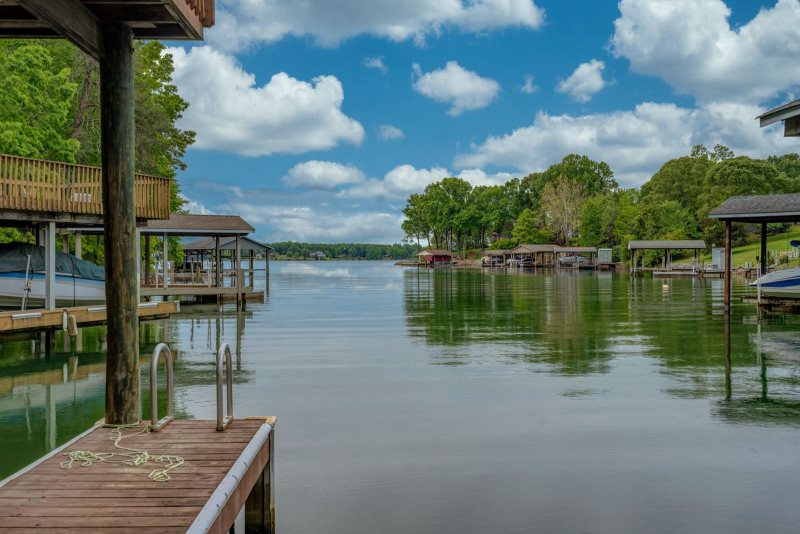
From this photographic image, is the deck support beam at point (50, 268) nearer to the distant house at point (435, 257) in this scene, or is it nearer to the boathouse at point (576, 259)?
the boathouse at point (576, 259)

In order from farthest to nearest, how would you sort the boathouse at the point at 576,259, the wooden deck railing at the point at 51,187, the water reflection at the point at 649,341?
the boathouse at the point at 576,259, the wooden deck railing at the point at 51,187, the water reflection at the point at 649,341

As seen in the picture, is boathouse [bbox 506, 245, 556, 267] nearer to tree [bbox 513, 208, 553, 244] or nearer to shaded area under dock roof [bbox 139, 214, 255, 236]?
tree [bbox 513, 208, 553, 244]

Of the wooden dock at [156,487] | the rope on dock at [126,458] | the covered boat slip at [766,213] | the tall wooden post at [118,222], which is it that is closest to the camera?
the wooden dock at [156,487]

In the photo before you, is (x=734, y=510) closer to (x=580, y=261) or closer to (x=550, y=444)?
(x=550, y=444)

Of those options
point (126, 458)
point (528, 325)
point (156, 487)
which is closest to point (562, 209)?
point (528, 325)

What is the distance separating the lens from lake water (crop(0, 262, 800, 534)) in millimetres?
6387

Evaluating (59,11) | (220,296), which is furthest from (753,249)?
(59,11)

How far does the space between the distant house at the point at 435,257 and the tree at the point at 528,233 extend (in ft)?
58.6

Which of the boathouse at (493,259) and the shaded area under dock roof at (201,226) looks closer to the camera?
the shaded area under dock roof at (201,226)

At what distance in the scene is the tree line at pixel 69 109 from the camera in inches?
928

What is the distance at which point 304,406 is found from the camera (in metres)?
10.3

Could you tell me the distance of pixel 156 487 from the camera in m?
4.89

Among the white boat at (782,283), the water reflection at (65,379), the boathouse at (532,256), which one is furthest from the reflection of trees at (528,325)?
the boathouse at (532,256)

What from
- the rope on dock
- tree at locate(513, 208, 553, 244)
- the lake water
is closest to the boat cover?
the lake water
